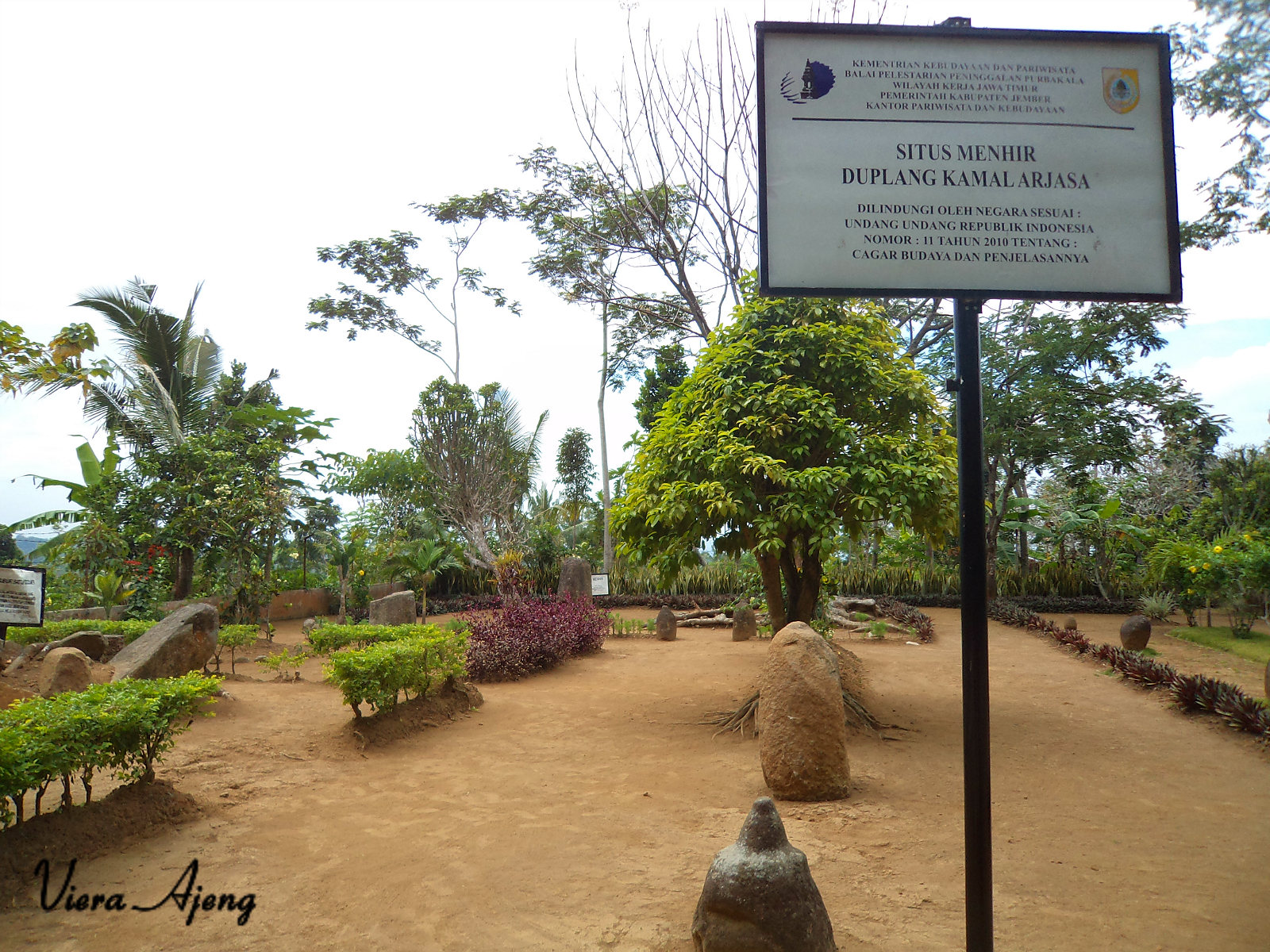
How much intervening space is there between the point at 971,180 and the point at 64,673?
8.36 m

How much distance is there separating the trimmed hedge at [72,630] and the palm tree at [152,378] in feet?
16.6

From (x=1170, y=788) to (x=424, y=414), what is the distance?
735 inches

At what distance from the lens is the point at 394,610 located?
1318cm

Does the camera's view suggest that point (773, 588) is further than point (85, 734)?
Yes

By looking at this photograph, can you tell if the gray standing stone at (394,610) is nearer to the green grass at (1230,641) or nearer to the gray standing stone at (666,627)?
the gray standing stone at (666,627)

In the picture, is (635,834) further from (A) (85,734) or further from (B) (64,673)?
(B) (64,673)

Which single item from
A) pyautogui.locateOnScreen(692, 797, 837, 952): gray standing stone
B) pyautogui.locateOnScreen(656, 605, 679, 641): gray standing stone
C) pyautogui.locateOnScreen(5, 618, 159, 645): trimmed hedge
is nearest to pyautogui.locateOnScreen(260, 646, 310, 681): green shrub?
pyautogui.locateOnScreen(5, 618, 159, 645): trimmed hedge

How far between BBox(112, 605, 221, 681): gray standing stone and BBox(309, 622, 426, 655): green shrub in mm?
1126

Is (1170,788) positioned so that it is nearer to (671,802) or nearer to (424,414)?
(671,802)

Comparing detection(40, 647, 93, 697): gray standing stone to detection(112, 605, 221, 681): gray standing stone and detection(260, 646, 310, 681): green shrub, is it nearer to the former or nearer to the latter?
detection(112, 605, 221, 681): gray standing stone

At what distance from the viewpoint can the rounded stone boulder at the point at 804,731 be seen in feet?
16.7

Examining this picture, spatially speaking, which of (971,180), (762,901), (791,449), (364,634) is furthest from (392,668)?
(971,180)

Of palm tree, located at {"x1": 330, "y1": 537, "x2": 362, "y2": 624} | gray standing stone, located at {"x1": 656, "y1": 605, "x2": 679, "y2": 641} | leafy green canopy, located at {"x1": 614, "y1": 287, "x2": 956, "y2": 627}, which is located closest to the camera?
leafy green canopy, located at {"x1": 614, "y1": 287, "x2": 956, "y2": 627}

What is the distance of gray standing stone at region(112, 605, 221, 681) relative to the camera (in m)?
7.54
